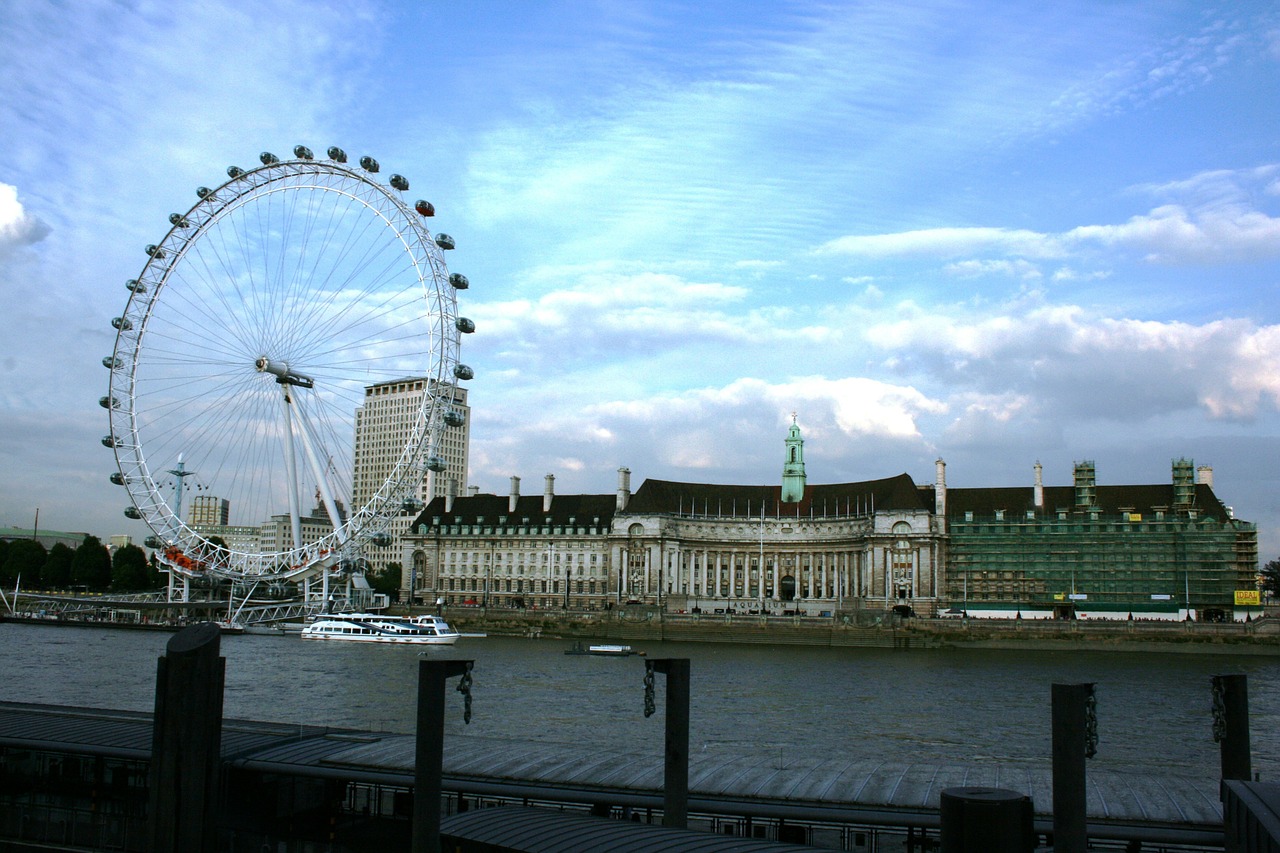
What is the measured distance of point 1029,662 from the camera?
9106cm

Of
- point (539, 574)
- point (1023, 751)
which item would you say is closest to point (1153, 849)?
point (1023, 751)

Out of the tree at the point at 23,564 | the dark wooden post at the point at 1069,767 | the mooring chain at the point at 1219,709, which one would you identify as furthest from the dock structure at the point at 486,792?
A: the tree at the point at 23,564

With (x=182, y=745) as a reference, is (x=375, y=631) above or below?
below

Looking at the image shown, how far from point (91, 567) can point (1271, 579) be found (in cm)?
17669

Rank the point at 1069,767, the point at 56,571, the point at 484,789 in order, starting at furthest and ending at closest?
the point at 56,571, the point at 484,789, the point at 1069,767

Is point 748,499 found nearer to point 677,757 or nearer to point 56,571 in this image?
point 56,571

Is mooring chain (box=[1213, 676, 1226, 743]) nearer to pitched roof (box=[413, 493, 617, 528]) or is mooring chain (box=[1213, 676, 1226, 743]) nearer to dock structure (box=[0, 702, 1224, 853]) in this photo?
dock structure (box=[0, 702, 1224, 853])

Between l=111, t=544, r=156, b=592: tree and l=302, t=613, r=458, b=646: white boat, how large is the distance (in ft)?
208

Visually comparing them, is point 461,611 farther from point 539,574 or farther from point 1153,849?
point 1153,849

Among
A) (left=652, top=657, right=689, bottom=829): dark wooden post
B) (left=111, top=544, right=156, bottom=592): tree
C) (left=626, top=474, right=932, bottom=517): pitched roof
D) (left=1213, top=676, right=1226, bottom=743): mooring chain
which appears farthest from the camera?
(left=111, top=544, right=156, bottom=592): tree

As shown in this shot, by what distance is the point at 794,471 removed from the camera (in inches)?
6289

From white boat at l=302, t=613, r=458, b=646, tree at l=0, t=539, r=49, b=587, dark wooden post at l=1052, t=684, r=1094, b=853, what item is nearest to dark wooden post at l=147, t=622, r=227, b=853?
dark wooden post at l=1052, t=684, r=1094, b=853

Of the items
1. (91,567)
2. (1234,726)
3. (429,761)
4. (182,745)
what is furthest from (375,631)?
(1234,726)

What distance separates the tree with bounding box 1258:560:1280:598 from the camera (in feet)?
570
